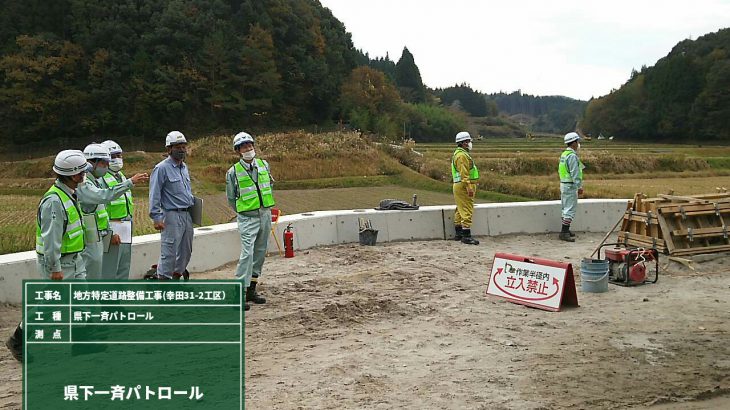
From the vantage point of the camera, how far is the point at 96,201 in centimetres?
648

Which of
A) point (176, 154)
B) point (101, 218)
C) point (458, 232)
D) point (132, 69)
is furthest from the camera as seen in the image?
point (132, 69)

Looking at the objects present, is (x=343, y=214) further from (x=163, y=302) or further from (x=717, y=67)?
(x=717, y=67)

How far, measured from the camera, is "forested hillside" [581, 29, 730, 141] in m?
76.4

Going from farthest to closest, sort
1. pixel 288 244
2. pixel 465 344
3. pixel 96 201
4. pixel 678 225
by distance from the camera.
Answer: pixel 288 244, pixel 678 225, pixel 465 344, pixel 96 201

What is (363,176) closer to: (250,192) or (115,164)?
(250,192)

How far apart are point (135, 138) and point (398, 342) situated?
62473 mm

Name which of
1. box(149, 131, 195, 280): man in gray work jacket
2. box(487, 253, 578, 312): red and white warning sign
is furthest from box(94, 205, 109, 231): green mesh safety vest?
box(487, 253, 578, 312): red and white warning sign

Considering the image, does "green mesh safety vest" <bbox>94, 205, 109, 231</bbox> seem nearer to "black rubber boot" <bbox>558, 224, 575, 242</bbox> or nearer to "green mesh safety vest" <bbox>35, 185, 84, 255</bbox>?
"green mesh safety vest" <bbox>35, 185, 84, 255</bbox>

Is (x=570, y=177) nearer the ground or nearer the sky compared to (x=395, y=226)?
nearer the sky

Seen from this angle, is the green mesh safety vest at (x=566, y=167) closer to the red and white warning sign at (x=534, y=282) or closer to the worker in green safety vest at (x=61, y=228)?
the red and white warning sign at (x=534, y=282)

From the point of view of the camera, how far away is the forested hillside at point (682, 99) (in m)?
76.4

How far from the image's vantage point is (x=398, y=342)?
697 centimetres

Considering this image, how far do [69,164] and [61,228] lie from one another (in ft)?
1.91

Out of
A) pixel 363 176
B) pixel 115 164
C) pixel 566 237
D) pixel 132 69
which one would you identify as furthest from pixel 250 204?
pixel 132 69
